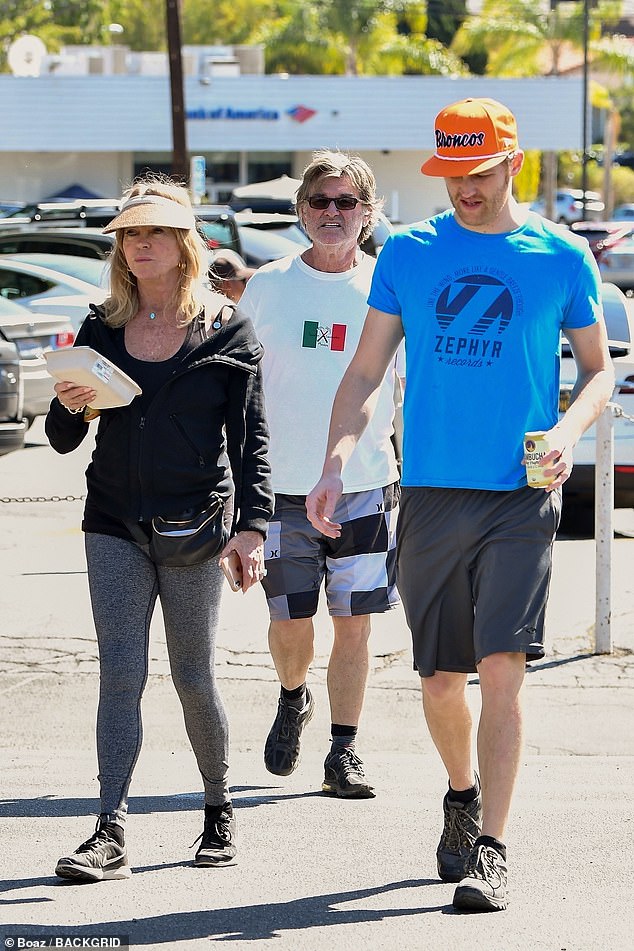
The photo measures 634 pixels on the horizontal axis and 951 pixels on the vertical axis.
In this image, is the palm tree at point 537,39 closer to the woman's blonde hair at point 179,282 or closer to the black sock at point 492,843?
the woman's blonde hair at point 179,282

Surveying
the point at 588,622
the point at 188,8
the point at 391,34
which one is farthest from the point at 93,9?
the point at 588,622

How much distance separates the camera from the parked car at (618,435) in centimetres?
1011

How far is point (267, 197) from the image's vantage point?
33.9 meters

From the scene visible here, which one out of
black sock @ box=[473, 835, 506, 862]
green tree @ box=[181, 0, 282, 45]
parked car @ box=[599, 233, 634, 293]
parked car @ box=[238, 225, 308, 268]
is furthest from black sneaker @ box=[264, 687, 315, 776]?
green tree @ box=[181, 0, 282, 45]

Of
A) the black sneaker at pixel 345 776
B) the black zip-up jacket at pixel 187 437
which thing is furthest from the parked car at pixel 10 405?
the black zip-up jacket at pixel 187 437

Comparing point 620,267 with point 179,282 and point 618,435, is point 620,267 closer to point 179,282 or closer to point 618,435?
point 618,435

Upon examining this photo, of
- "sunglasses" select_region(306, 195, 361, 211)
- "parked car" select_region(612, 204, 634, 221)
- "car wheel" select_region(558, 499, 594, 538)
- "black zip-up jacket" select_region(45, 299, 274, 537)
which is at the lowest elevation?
"parked car" select_region(612, 204, 634, 221)

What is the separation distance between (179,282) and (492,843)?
1788 millimetres

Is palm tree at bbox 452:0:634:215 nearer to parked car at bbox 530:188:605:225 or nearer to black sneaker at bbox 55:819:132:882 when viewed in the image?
parked car at bbox 530:188:605:225

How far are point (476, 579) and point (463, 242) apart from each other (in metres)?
0.92

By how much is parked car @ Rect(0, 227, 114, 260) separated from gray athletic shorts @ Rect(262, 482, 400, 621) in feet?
43.3

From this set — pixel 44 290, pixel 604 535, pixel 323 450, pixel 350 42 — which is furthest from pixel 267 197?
pixel 323 450

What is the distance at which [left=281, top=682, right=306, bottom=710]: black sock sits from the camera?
5316 millimetres

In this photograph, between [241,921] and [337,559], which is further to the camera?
[337,559]
